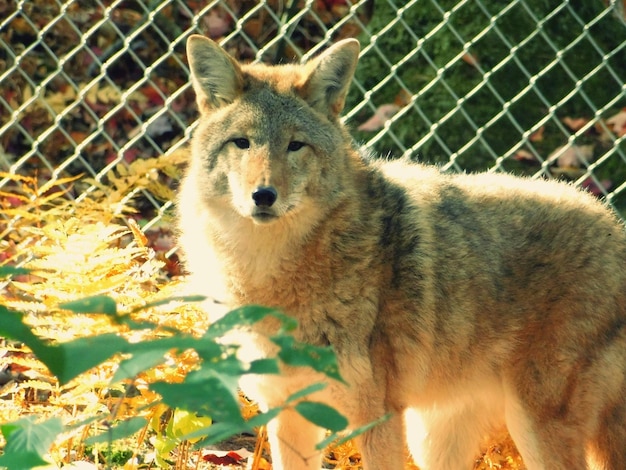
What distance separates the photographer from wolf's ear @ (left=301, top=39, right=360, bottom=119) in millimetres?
4363

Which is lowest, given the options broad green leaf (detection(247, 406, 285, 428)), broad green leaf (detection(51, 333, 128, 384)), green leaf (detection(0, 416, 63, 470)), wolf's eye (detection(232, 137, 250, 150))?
wolf's eye (detection(232, 137, 250, 150))

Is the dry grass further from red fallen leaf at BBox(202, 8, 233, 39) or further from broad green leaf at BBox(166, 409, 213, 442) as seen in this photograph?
red fallen leaf at BBox(202, 8, 233, 39)

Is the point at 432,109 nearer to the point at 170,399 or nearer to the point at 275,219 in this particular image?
the point at 275,219

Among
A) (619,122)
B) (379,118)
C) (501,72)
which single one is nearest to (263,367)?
(379,118)

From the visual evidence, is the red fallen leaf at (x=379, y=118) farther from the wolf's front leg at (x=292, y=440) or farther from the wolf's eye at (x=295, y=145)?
the wolf's front leg at (x=292, y=440)

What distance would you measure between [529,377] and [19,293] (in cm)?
299

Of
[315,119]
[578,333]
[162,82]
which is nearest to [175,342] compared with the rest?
[315,119]

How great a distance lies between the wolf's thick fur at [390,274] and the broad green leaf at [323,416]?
84.6 inches

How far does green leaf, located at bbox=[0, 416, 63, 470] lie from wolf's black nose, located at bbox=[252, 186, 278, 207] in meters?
2.10

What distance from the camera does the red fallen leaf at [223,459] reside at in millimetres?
5094

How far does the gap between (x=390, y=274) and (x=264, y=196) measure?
0.67m

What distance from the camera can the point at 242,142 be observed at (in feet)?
13.8

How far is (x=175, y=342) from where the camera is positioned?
181 cm

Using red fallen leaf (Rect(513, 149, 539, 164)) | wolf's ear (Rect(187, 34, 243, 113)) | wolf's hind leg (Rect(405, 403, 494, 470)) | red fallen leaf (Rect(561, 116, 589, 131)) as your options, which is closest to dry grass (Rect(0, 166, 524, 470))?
wolf's hind leg (Rect(405, 403, 494, 470))
